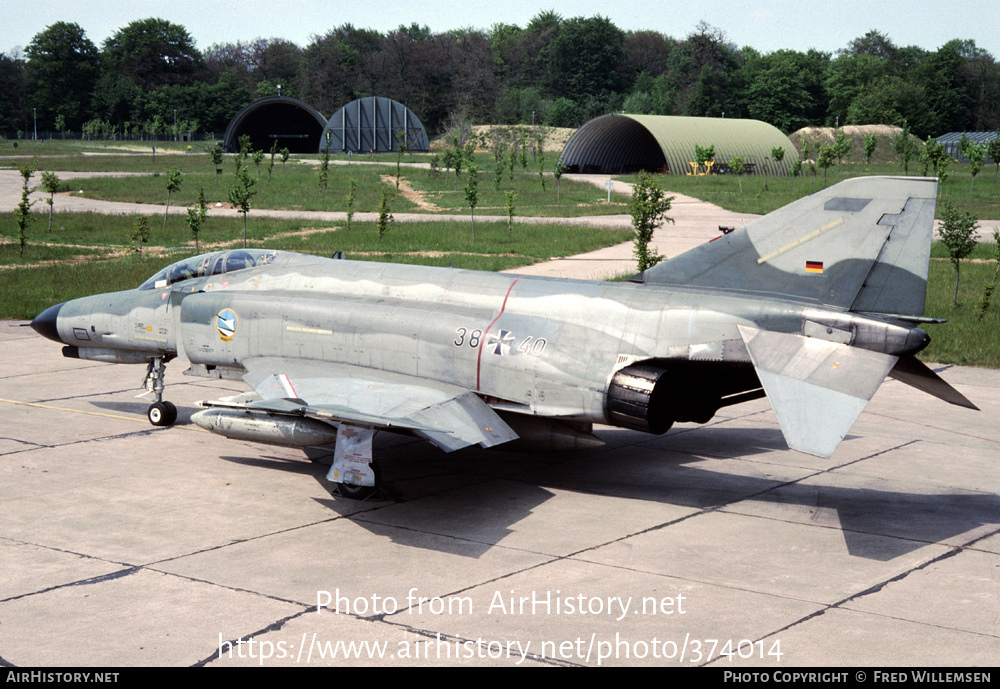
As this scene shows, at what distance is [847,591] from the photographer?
926 centimetres

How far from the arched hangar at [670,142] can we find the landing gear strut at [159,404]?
61859mm

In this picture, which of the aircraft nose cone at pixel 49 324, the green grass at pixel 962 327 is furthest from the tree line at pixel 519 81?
the aircraft nose cone at pixel 49 324

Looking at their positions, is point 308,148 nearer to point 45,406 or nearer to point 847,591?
point 45,406

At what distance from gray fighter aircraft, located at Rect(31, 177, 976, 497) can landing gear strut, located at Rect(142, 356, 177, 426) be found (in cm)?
198

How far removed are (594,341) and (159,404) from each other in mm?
8078

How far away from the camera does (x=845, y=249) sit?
1147cm

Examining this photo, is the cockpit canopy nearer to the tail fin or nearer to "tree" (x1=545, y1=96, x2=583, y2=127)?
the tail fin

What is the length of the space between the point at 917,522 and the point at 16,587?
10.2 metres

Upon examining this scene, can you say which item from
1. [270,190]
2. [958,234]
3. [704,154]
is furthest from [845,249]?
[704,154]

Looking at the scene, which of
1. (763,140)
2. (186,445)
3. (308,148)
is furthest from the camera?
(308,148)

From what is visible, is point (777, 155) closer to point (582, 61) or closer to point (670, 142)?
point (670, 142)

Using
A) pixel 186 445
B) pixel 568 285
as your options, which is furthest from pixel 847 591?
pixel 186 445

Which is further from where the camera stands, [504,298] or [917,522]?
[504,298]

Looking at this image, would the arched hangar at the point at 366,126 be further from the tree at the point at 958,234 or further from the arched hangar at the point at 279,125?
the tree at the point at 958,234
